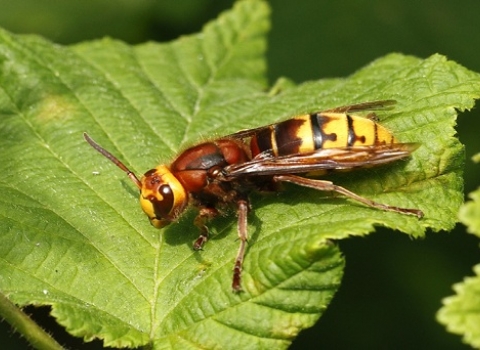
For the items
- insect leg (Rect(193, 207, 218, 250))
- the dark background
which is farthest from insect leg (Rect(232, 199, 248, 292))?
the dark background

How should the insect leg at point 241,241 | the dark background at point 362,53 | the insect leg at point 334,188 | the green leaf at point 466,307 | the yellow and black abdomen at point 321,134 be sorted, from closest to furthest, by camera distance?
1. the green leaf at point 466,307
2. the insect leg at point 241,241
3. the insect leg at point 334,188
4. the yellow and black abdomen at point 321,134
5. the dark background at point 362,53

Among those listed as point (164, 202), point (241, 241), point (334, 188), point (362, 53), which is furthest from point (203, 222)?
point (362, 53)

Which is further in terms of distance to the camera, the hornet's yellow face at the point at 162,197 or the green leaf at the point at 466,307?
the hornet's yellow face at the point at 162,197

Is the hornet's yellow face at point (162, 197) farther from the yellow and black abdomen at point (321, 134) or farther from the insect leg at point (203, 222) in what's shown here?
the yellow and black abdomen at point (321, 134)

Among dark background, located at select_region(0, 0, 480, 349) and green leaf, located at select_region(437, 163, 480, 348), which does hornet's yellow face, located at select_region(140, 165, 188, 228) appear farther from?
dark background, located at select_region(0, 0, 480, 349)

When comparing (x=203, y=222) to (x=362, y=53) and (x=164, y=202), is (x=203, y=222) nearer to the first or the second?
(x=164, y=202)

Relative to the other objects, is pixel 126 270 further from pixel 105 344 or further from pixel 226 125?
pixel 226 125

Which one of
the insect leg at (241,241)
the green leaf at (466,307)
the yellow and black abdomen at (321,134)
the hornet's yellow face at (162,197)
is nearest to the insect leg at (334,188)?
the yellow and black abdomen at (321,134)
